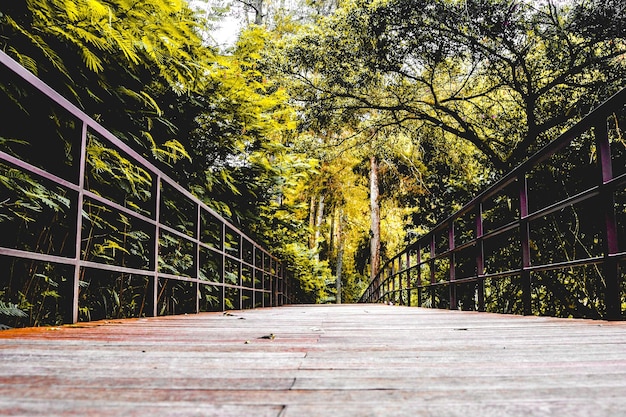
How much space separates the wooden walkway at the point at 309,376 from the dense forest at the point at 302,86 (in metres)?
1.55

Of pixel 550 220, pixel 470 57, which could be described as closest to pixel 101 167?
pixel 550 220

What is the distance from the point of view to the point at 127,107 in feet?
13.3

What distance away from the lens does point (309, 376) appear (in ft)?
3.96

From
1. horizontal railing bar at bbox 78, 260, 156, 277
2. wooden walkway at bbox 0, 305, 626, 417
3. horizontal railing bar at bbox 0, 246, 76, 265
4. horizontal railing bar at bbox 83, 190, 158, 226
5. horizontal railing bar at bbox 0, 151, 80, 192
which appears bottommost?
wooden walkway at bbox 0, 305, 626, 417

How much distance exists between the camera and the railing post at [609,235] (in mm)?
2732

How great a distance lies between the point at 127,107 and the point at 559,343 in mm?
3430

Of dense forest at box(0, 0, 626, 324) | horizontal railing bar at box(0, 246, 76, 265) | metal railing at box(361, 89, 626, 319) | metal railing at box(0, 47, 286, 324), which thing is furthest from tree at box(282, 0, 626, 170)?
horizontal railing bar at box(0, 246, 76, 265)

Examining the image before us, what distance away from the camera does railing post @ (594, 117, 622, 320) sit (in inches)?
108

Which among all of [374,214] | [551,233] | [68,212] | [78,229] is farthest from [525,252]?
[374,214]

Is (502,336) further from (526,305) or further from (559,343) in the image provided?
(526,305)

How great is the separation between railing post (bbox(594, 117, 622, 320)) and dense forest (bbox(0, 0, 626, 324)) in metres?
2.76

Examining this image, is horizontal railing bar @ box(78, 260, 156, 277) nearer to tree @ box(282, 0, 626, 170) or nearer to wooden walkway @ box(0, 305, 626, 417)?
wooden walkway @ box(0, 305, 626, 417)

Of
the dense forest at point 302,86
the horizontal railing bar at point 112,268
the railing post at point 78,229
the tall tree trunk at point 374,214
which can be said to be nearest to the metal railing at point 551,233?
the dense forest at point 302,86

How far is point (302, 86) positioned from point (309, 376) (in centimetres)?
936
